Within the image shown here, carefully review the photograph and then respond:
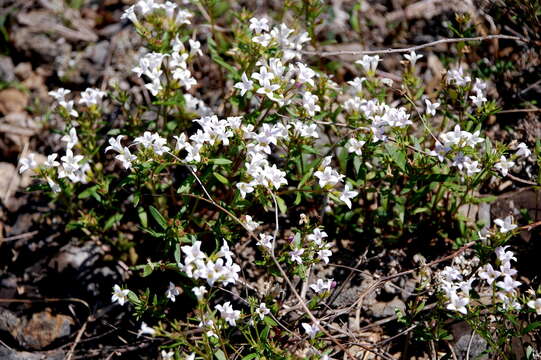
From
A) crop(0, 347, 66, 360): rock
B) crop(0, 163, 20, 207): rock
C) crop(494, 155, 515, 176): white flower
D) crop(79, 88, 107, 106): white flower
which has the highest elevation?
crop(494, 155, 515, 176): white flower

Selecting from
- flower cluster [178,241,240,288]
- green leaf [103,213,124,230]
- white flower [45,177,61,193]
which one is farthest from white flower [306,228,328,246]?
white flower [45,177,61,193]

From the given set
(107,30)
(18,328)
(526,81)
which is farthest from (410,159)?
(107,30)

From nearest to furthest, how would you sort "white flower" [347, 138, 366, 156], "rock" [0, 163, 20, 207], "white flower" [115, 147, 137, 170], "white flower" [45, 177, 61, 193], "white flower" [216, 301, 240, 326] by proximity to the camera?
"white flower" [216, 301, 240, 326] < "white flower" [115, 147, 137, 170] < "white flower" [347, 138, 366, 156] < "white flower" [45, 177, 61, 193] < "rock" [0, 163, 20, 207]

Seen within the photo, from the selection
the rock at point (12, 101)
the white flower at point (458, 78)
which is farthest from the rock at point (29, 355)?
the white flower at point (458, 78)

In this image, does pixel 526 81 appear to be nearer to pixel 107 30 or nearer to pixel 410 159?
pixel 410 159

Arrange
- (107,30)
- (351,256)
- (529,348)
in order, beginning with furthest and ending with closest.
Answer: (107,30)
(351,256)
(529,348)

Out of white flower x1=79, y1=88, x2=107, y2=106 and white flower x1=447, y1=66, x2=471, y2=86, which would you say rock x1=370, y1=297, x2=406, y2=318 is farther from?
white flower x1=79, y1=88, x2=107, y2=106
